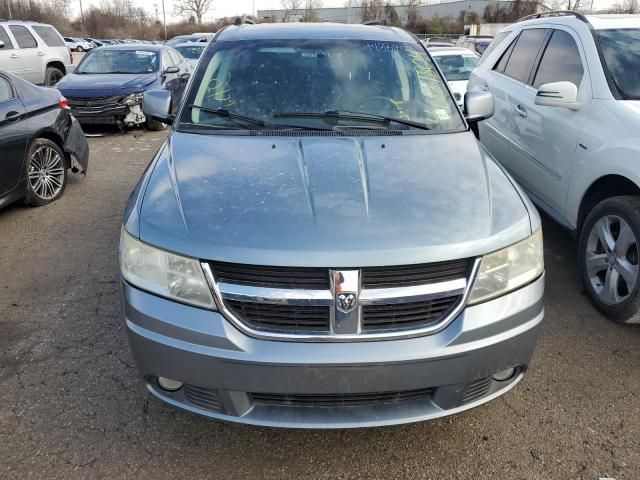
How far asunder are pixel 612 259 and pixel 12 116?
5.23 meters

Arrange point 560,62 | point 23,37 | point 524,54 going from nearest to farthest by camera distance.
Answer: point 560,62 → point 524,54 → point 23,37

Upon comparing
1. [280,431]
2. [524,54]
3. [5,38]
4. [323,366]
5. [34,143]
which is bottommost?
[280,431]

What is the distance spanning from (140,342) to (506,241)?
4.88 feet

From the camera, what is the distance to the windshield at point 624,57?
3.48 m

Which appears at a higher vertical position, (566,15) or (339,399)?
(566,15)

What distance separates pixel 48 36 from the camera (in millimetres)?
14492

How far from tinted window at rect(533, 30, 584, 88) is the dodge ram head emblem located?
2894 mm

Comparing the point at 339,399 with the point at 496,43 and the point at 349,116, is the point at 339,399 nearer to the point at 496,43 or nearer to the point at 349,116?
the point at 349,116

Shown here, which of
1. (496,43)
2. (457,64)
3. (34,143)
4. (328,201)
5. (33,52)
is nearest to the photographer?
(328,201)

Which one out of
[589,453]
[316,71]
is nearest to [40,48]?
[316,71]

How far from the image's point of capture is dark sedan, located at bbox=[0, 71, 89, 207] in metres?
4.89

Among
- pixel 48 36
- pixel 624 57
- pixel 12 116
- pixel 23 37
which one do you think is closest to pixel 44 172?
pixel 12 116

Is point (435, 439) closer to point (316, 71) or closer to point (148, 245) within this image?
point (148, 245)

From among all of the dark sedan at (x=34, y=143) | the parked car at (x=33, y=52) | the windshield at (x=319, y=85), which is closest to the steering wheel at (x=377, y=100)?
the windshield at (x=319, y=85)
